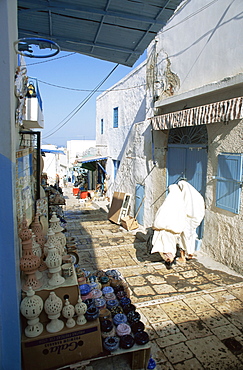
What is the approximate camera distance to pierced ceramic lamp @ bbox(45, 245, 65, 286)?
10.3 feet

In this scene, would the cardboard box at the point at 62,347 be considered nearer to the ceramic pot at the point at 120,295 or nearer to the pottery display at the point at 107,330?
the pottery display at the point at 107,330

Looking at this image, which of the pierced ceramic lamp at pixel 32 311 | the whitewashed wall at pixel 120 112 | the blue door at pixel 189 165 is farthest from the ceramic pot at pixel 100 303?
the whitewashed wall at pixel 120 112

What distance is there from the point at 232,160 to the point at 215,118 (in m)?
1.00

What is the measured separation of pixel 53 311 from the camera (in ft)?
9.58

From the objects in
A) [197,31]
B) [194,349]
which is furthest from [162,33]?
[194,349]

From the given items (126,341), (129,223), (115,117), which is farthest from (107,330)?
(115,117)

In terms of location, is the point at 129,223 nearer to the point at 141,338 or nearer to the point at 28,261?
the point at 141,338

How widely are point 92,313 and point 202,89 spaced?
18.2 feet

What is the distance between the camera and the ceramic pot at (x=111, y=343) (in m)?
3.07

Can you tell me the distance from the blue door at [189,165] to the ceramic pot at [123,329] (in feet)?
13.9

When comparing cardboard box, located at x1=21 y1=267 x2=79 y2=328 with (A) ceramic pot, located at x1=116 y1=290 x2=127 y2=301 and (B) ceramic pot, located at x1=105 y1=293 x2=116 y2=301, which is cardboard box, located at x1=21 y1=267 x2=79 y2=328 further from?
(A) ceramic pot, located at x1=116 y1=290 x2=127 y2=301

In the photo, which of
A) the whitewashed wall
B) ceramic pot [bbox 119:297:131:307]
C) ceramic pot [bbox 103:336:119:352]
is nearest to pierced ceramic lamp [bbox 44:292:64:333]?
ceramic pot [bbox 103:336:119:352]

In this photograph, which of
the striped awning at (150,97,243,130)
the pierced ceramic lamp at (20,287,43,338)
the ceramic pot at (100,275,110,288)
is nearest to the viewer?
the pierced ceramic lamp at (20,287,43,338)

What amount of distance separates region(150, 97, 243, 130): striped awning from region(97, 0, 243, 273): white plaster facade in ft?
0.64
